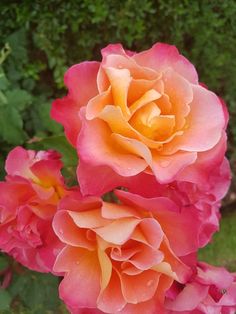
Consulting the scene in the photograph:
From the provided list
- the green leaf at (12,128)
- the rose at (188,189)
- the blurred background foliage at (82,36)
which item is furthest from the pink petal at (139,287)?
the blurred background foliage at (82,36)

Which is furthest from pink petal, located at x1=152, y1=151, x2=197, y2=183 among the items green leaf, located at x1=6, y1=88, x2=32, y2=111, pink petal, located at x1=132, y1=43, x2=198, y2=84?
green leaf, located at x1=6, y1=88, x2=32, y2=111

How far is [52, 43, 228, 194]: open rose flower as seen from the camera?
3.03 ft

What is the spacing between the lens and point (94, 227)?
97 centimetres

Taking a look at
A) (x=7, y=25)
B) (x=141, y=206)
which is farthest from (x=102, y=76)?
(x=7, y=25)

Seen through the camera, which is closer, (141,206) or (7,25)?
(141,206)

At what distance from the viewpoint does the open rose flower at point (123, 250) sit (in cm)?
96

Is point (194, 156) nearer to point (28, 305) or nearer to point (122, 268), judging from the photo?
point (122, 268)

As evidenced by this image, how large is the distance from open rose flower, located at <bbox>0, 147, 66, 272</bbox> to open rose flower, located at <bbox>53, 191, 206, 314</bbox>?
7 cm

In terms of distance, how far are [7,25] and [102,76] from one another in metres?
1.49

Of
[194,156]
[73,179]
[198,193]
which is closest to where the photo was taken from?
[194,156]

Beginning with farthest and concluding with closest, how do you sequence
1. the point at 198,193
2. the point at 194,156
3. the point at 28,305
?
the point at 28,305, the point at 198,193, the point at 194,156

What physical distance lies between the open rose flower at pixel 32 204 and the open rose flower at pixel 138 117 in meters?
0.14

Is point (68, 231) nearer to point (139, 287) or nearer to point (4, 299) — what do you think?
point (139, 287)

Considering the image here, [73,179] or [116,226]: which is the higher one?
[116,226]
